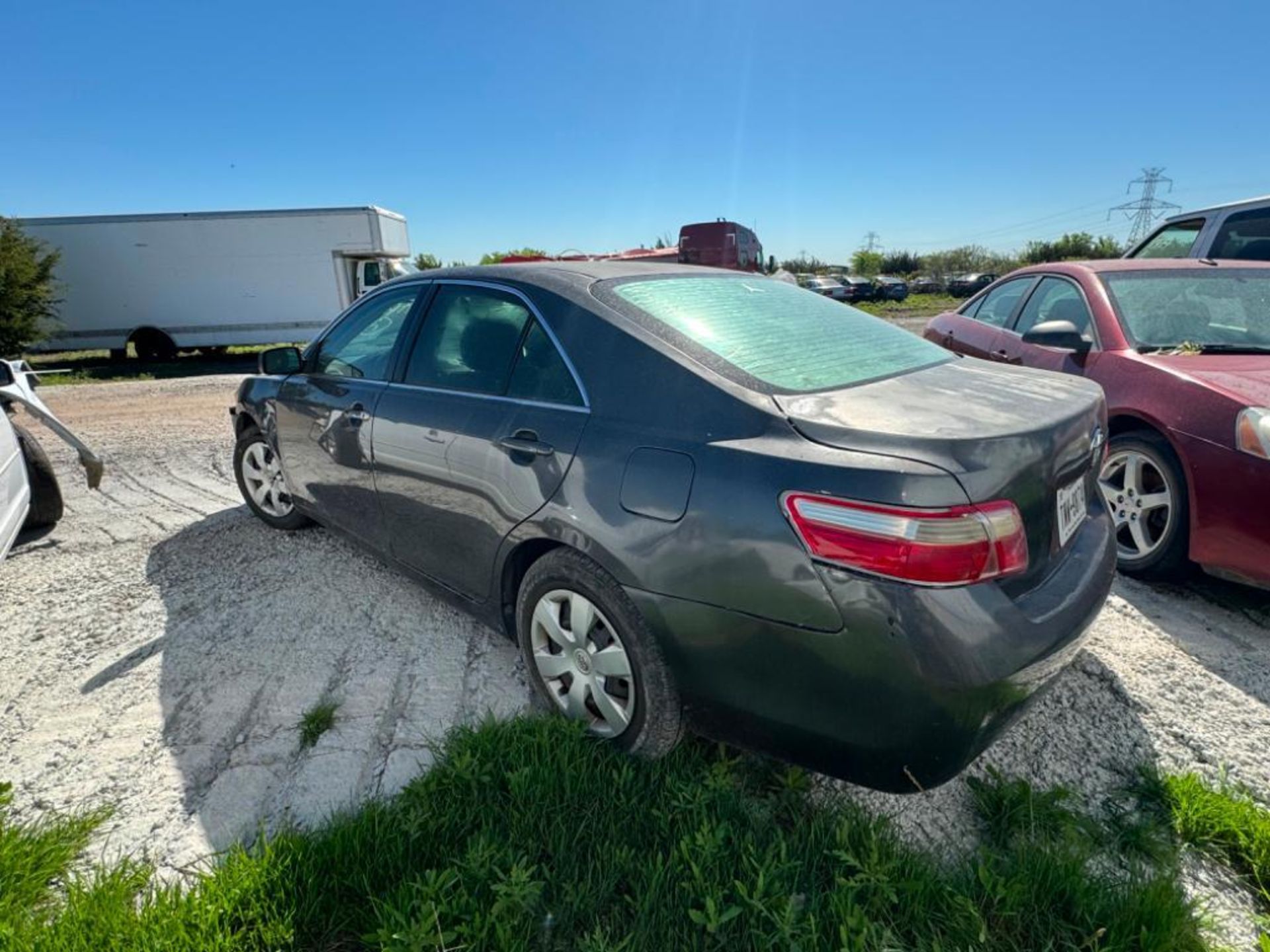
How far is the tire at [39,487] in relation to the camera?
4125 mm

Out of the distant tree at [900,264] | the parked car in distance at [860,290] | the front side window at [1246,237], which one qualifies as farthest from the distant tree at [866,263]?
the front side window at [1246,237]

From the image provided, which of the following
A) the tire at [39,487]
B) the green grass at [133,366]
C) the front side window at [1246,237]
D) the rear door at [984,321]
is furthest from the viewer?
the green grass at [133,366]

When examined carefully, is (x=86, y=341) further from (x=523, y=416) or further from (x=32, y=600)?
(x=523, y=416)

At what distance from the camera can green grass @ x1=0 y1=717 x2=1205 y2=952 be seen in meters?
1.55

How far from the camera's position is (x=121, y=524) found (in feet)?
14.4

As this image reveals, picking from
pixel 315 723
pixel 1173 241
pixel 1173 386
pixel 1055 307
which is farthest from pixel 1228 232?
pixel 315 723

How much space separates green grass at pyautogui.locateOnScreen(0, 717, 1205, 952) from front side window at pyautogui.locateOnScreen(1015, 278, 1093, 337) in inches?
127

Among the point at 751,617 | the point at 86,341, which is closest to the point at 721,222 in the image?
the point at 86,341

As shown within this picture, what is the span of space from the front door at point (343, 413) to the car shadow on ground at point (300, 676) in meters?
0.38

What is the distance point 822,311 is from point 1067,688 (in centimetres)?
178

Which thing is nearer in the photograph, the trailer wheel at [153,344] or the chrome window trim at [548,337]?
the chrome window trim at [548,337]

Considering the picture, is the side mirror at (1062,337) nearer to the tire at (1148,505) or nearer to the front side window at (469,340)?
the tire at (1148,505)

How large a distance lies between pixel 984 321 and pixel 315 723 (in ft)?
17.4

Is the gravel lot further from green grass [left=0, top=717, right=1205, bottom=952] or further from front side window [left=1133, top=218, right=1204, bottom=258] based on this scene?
front side window [left=1133, top=218, right=1204, bottom=258]
